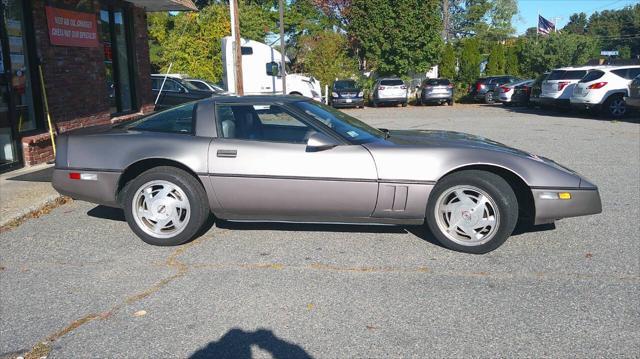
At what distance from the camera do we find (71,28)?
34.0 ft

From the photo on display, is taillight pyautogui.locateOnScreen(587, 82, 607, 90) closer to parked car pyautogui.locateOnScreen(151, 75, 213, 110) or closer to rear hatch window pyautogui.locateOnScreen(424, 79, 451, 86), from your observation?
rear hatch window pyautogui.locateOnScreen(424, 79, 451, 86)

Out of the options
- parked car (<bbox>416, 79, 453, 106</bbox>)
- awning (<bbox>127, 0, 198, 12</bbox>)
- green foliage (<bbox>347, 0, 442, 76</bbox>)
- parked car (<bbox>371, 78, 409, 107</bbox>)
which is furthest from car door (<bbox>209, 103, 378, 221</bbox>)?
green foliage (<bbox>347, 0, 442, 76</bbox>)

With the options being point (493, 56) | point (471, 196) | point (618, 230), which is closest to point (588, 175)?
point (618, 230)

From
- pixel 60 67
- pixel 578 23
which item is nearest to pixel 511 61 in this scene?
pixel 60 67

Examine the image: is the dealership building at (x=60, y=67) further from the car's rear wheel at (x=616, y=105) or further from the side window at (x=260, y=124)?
the car's rear wheel at (x=616, y=105)

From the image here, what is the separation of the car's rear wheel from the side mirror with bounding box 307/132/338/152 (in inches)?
624

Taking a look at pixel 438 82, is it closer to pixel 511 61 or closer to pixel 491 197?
pixel 511 61

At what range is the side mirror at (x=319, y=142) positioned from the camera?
4.86m

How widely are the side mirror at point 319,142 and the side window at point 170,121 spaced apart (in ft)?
3.81

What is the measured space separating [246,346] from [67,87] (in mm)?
8421

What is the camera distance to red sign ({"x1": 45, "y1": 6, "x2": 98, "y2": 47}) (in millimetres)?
9820

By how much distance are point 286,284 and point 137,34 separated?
10958 millimetres

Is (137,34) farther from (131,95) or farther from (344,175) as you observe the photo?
(344,175)

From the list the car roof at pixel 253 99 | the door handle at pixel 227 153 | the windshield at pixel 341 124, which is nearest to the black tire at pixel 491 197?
the windshield at pixel 341 124
